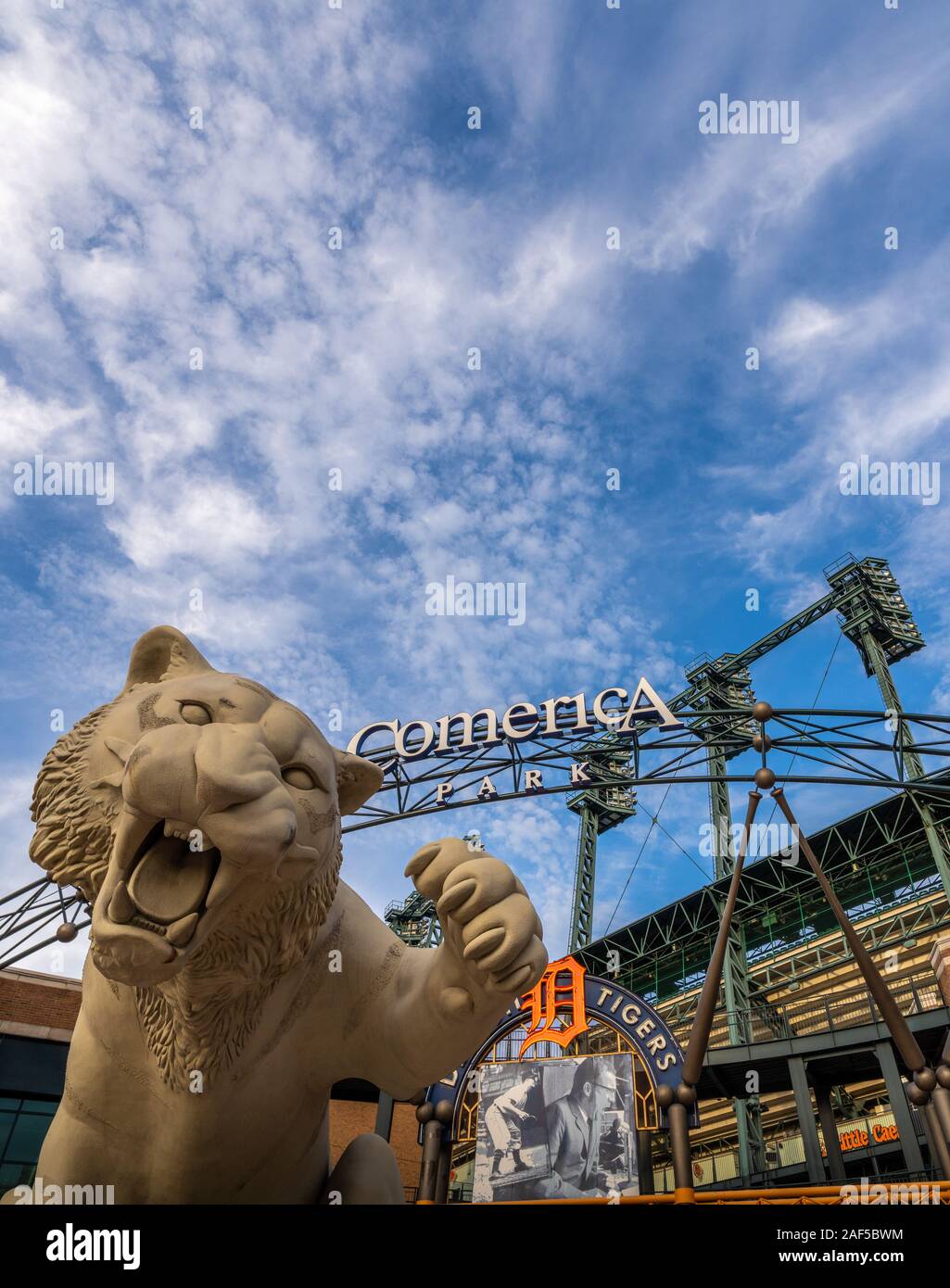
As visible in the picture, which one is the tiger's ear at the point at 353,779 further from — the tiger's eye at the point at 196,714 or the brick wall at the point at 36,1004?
the brick wall at the point at 36,1004

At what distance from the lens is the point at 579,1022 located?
13.6 m

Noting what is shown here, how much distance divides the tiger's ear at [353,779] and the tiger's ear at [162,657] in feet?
1.90

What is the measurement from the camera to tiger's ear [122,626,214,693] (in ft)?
9.05

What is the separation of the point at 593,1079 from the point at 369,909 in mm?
12455

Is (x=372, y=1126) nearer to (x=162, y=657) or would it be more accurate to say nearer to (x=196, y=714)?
(x=162, y=657)

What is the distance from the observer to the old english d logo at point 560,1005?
539 inches

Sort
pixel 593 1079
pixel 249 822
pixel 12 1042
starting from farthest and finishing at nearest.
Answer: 1. pixel 12 1042
2. pixel 593 1079
3. pixel 249 822

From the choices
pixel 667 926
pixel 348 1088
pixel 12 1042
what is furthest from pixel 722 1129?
pixel 12 1042

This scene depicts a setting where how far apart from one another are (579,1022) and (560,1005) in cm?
41

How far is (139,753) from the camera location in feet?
6.15

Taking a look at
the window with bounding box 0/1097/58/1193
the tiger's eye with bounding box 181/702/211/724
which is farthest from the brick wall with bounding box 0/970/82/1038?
the tiger's eye with bounding box 181/702/211/724

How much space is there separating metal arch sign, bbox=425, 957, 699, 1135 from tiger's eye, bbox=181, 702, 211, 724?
11806 millimetres

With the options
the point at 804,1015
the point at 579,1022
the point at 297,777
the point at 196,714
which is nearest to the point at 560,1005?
the point at 579,1022
